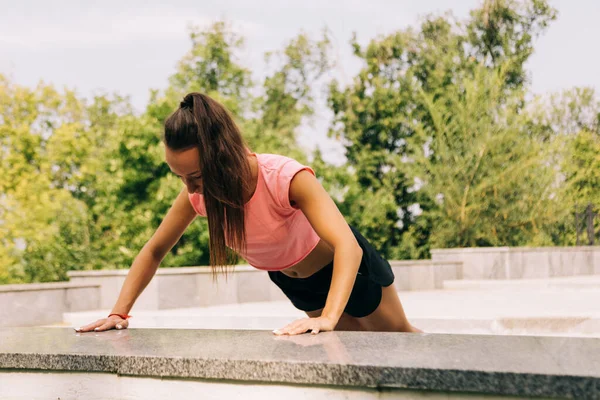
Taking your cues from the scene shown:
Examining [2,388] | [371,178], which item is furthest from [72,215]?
[2,388]

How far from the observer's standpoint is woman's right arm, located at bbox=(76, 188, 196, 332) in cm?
352

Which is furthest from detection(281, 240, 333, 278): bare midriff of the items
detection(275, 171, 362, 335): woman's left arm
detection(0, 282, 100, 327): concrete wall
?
detection(0, 282, 100, 327): concrete wall

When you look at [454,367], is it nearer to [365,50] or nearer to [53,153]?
[365,50]

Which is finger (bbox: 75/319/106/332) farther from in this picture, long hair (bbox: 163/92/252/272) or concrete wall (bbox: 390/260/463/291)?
concrete wall (bbox: 390/260/463/291)

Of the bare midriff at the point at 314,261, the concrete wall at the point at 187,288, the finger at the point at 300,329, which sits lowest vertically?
the concrete wall at the point at 187,288

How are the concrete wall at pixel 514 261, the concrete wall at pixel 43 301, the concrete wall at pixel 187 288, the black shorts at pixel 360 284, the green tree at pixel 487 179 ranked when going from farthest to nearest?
the green tree at pixel 487 179, the concrete wall at pixel 514 261, the concrete wall at pixel 187 288, the concrete wall at pixel 43 301, the black shorts at pixel 360 284

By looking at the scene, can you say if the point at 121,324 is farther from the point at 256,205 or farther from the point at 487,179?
the point at 487,179

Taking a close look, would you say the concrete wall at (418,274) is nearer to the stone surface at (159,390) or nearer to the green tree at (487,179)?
the green tree at (487,179)

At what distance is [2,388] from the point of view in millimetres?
2982

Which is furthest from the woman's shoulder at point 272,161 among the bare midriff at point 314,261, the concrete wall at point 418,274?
the concrete wall at point 418,274

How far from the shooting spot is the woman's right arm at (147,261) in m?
3.52

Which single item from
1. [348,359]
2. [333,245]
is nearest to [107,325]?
[333,245]

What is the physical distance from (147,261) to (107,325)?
0.38 meters

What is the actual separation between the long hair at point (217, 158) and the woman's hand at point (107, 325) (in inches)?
33.2
